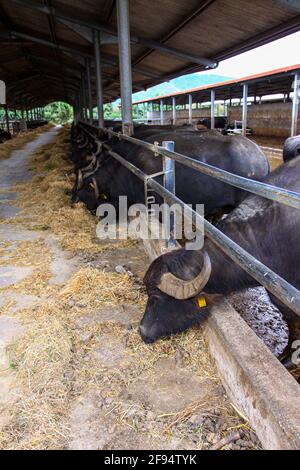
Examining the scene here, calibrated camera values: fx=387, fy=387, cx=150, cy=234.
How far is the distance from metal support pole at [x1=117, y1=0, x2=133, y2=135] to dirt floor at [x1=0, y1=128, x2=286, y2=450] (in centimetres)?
422

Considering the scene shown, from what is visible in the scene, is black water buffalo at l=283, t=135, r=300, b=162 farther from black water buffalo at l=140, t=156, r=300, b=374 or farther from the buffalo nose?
the buffalo nose

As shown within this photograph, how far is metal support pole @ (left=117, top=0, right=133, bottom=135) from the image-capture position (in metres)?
7.35

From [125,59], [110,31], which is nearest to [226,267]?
[125,59]

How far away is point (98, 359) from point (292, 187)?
1.92 meters

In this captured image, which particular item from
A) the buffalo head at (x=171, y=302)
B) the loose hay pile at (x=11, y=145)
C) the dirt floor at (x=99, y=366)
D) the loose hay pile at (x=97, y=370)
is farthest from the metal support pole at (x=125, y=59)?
the loose hay pile at (x=11, y=145)

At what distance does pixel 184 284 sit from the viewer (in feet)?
8.50

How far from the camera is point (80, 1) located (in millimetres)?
9938

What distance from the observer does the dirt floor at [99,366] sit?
80.3 inches

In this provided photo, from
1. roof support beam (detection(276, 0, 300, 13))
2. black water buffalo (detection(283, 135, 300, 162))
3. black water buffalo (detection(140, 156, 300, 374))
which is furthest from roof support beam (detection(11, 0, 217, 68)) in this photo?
black water buffalo (detection(140, 156, 300, 374))

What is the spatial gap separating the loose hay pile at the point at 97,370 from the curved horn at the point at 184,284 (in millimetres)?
420

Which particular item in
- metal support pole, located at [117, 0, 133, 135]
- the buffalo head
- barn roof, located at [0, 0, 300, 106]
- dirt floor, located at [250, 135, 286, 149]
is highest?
barn roof, located at [0, 0, 300, 106]

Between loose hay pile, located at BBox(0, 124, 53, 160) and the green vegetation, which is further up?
the green vegetation

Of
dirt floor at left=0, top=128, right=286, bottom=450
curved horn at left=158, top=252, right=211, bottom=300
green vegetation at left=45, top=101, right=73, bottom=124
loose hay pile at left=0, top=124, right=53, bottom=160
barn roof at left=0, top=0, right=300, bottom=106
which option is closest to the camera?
dirt floor at left=0, top=128, right=286, bottom=450

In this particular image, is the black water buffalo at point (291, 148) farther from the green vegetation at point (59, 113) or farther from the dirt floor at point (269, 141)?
the green vegetation at point (59, 113)
